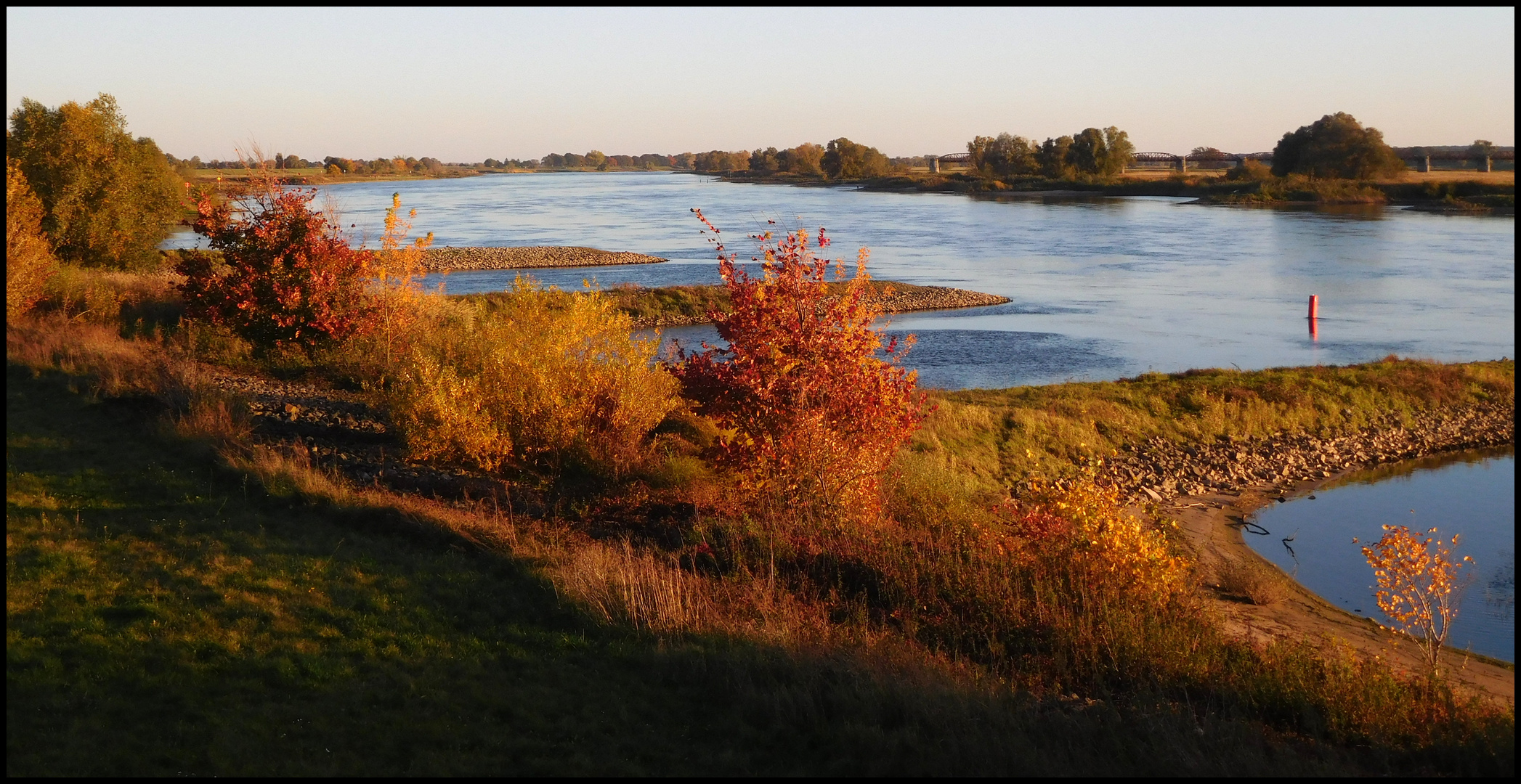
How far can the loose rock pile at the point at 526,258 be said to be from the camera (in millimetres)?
53219

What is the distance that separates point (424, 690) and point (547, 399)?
6.26m

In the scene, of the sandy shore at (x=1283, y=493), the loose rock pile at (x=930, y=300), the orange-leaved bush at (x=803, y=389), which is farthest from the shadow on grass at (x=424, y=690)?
the loose rock pile at (x=930, y=300)

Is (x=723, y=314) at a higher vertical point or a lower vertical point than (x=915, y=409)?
higher

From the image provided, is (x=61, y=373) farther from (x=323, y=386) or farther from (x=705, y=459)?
(x=705, y=459)

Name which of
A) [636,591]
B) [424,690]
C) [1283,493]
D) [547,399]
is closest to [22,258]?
[547,399]

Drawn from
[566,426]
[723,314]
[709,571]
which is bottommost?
[709,571]

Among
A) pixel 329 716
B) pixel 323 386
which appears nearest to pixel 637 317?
pixel 323 386

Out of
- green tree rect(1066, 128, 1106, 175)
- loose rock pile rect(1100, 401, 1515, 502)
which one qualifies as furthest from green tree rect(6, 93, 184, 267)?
green tree rect(1066, 128, 1106, 175)

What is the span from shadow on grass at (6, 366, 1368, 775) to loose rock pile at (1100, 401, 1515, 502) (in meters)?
11.1

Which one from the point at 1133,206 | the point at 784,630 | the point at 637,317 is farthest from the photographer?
the point at 1133,206

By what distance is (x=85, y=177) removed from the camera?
28375 mm

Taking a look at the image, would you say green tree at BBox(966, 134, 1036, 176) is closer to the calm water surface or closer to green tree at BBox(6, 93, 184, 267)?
the calm water surface

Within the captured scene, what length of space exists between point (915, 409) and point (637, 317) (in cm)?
2544

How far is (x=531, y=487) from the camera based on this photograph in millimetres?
11711
